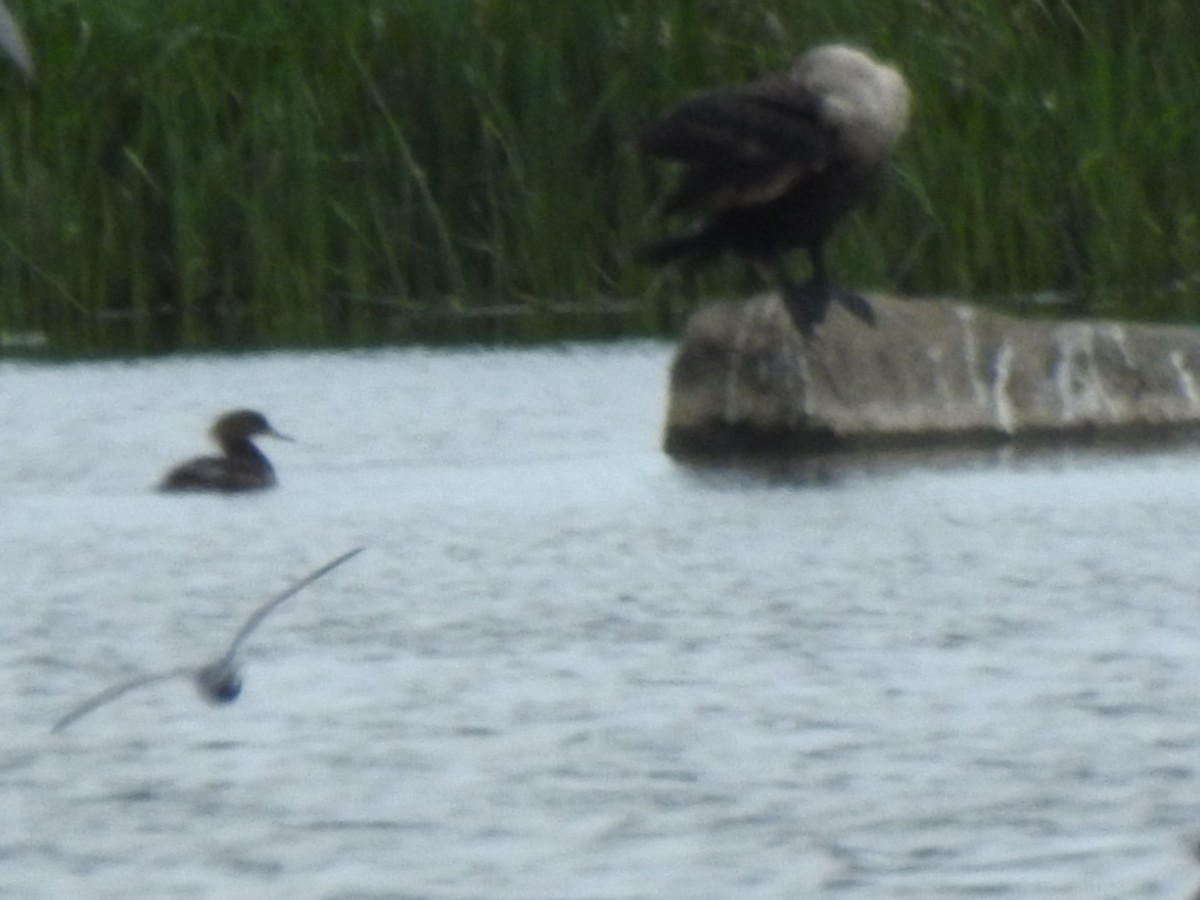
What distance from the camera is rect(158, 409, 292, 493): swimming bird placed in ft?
32.7

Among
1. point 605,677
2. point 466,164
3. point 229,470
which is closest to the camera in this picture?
point 605,677

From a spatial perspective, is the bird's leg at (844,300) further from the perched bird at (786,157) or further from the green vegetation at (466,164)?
the green vegetation at (466,164)

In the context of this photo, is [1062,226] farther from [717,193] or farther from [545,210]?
[717,193]

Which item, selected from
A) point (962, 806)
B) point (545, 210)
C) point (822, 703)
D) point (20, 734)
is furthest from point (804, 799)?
point (545, 210)

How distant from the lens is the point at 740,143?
10.6m

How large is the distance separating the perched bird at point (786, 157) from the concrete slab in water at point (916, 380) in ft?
0.46

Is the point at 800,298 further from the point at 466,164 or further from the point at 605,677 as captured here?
the point at 466,164

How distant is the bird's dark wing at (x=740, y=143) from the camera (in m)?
10.5

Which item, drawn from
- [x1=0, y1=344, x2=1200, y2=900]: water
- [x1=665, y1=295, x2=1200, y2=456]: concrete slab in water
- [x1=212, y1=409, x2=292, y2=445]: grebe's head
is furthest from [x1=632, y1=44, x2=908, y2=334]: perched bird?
[x1=212, y1=409, x2=292, y2=445]: grebe's head

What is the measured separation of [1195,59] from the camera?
589 inches

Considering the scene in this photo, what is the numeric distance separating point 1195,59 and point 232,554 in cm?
708

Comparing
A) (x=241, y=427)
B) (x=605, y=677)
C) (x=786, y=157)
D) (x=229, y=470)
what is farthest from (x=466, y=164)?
(x=605, y=677)

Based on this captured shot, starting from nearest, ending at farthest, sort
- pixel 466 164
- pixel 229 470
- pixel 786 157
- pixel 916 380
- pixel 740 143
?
pixel 229 470, pixel 786 157, pixel 740 143, pixel 916 380, pixel 466 164

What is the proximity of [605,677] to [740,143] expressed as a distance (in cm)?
404
